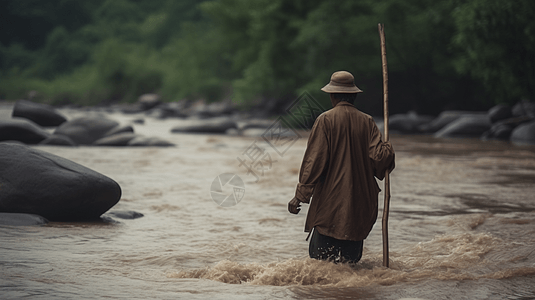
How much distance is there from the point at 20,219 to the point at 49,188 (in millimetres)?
416

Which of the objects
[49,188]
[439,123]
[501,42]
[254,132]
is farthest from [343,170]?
[439,123]

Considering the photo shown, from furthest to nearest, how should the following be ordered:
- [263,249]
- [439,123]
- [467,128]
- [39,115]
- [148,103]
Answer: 1. [148,103]
2. [439,123]
3. [467,128]
4. [39,115]
5. [263,249]

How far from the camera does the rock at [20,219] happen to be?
5.83m

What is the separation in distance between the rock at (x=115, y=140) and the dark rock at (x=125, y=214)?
9.19 metres

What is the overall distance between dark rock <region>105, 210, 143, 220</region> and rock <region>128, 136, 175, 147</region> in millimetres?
9257

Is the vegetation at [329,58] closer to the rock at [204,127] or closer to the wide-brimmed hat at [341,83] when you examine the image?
the rock at [204,127]

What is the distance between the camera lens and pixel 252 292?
3988 millimetres

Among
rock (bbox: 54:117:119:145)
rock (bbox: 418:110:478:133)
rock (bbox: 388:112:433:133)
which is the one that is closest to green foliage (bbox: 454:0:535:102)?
rock (bbox: 418:110:478:133)

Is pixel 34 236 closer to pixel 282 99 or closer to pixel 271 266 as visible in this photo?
pixel 271 266

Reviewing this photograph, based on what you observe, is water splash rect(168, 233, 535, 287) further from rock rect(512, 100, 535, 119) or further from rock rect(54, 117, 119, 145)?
rock rect(512, 100, 535, 119)

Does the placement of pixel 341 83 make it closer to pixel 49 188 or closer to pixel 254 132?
pixel 49 188

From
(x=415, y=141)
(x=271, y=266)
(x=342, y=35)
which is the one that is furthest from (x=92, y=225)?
(x=342, y=35)

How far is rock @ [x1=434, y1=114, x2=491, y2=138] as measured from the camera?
70.0 feet

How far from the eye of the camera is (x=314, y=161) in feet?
13.5
